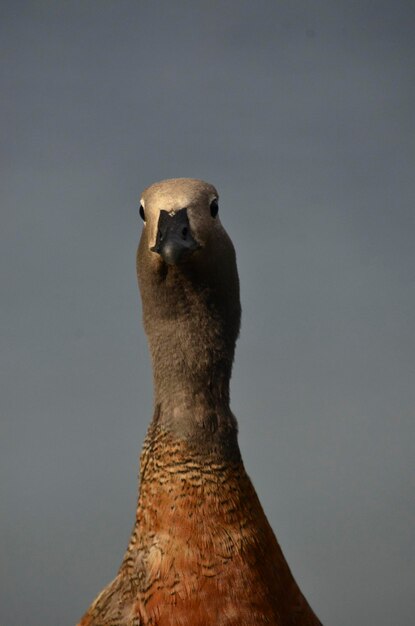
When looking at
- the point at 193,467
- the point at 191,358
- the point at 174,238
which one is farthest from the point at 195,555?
the point at 174,238

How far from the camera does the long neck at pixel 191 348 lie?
4.55m

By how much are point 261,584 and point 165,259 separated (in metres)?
1.37

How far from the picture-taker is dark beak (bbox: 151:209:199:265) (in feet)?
13.8

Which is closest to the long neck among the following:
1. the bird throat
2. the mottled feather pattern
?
the bird throat

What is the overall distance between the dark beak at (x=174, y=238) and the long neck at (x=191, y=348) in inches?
9.0

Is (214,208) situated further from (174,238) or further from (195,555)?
(195,555)

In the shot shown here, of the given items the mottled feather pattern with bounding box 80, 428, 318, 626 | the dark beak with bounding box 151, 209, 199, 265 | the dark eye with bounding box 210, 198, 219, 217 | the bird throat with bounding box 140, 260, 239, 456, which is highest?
the dark eye with bounding box 210, 198, 219, 217

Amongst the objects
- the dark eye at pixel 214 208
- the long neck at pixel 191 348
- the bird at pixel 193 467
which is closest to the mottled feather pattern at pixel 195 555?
the bird at pixel 193 467

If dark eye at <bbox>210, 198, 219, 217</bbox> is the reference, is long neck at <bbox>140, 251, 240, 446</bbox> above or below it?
below

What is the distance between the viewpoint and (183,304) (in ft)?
15.0

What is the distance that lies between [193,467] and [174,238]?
0.96 meters

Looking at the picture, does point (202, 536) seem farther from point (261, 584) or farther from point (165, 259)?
point (165, 259)

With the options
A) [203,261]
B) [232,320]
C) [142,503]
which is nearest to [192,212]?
[203,261]

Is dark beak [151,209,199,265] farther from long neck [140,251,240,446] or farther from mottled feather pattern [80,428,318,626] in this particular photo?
mottled feather pattern [80,428,318,626]
